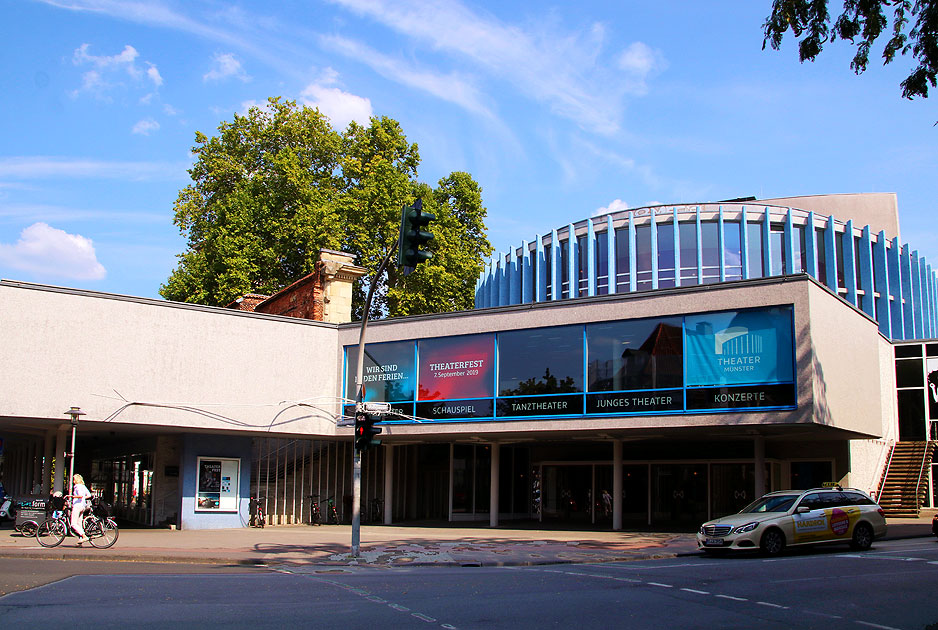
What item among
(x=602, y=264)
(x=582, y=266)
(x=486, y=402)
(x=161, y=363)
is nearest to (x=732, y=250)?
(x=602, y=264)

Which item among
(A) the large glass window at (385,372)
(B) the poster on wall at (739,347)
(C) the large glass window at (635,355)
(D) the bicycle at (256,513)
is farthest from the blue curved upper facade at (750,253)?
(D) the bicycle at (256,513)

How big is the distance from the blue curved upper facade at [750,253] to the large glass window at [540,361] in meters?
22.8

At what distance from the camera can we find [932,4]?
1037 centimetres

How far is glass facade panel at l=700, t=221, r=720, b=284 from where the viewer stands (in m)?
47.8

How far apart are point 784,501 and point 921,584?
580 centimetres

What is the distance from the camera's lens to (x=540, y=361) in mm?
25688

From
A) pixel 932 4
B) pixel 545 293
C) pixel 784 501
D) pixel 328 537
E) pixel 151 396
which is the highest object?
pixel 545 293

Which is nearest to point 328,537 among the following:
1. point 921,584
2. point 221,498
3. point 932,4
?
point 221,498

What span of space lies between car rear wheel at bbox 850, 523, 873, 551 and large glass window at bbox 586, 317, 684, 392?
593 centimetres

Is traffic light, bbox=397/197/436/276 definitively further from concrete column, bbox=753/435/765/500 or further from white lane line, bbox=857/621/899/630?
concrete column, bbox=753/435/765/500

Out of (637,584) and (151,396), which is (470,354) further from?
(637,584)

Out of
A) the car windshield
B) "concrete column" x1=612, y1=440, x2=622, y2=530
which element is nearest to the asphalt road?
the car windshield

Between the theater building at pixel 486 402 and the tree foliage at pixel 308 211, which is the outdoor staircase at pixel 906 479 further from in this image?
the tree foliage at pixel 308 211

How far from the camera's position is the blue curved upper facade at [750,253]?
4800 centimetres
